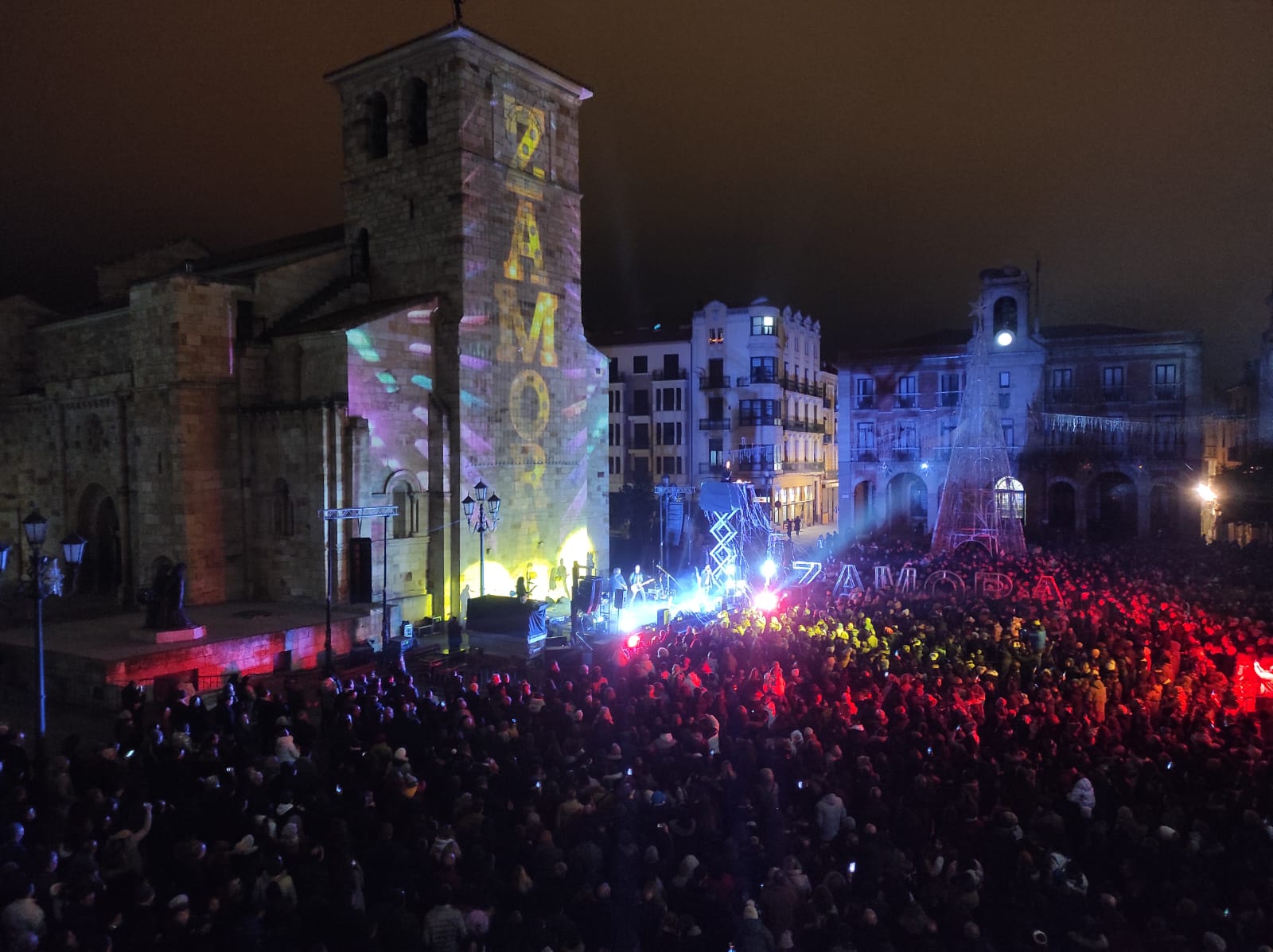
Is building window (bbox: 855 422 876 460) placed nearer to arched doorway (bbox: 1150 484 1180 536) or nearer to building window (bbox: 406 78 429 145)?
arched doorway (bbox: 1150 484 1180 536)

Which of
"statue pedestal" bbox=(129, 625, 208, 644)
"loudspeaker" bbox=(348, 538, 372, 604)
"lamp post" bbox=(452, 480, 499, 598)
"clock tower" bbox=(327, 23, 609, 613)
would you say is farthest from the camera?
"clock tower" bbox=(327, 23, 609, 613)

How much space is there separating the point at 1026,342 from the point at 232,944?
42299 millimetres

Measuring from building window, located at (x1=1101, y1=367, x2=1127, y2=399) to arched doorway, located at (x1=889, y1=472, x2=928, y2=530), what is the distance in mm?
9348

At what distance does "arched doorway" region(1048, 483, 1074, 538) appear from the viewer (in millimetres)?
41219

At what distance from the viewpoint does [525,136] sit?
25.3 m

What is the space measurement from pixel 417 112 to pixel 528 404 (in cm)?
880

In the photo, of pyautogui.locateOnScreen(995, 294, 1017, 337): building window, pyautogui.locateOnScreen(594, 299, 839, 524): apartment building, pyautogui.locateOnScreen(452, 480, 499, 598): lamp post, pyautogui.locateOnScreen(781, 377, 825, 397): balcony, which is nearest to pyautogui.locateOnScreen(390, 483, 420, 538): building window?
pyautogui.locateOnScreen(452, 480, 499, 598): lamp post

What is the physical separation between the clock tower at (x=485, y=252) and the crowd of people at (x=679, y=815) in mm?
11592

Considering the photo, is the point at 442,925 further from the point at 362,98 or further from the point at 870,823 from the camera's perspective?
the point at 362,98

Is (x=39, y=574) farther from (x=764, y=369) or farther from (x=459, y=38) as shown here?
(x=764, y=369)

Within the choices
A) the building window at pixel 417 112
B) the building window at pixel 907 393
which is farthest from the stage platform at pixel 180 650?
the building window at pixel 907 393

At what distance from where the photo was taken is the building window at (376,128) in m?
25.2

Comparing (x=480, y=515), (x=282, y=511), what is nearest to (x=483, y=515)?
(x=480, y=515)

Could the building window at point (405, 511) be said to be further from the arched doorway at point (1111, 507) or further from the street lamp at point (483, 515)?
the arched doorway at point (1111, 507)
